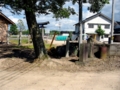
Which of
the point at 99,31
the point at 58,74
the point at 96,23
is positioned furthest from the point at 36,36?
the point at 96,23

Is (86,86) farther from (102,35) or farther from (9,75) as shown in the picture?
(102,35)

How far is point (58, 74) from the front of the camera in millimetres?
8648

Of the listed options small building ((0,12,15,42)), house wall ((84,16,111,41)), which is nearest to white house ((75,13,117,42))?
house wall ((84,16,111,41))

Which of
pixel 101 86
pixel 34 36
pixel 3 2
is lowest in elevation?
pixel 101 86

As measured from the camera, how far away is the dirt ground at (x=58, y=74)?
689 cm

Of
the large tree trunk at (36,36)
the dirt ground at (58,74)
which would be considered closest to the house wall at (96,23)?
the dirt ground at (58,74)

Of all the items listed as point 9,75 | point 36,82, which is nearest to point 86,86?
point 36,82

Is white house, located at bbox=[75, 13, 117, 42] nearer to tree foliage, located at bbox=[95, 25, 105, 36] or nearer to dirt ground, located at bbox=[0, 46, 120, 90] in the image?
tree foliage, located at bbox=[95, 25, 105, 36]

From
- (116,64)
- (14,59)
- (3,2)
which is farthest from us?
(14,59)

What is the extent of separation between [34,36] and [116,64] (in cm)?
470

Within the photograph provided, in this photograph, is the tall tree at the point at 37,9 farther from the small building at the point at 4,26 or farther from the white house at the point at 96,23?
the white house at the point at 96,23

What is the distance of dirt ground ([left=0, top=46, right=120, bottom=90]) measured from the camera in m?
6.89

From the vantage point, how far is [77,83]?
720 centimetres

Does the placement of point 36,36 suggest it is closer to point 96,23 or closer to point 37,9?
point 37,9
